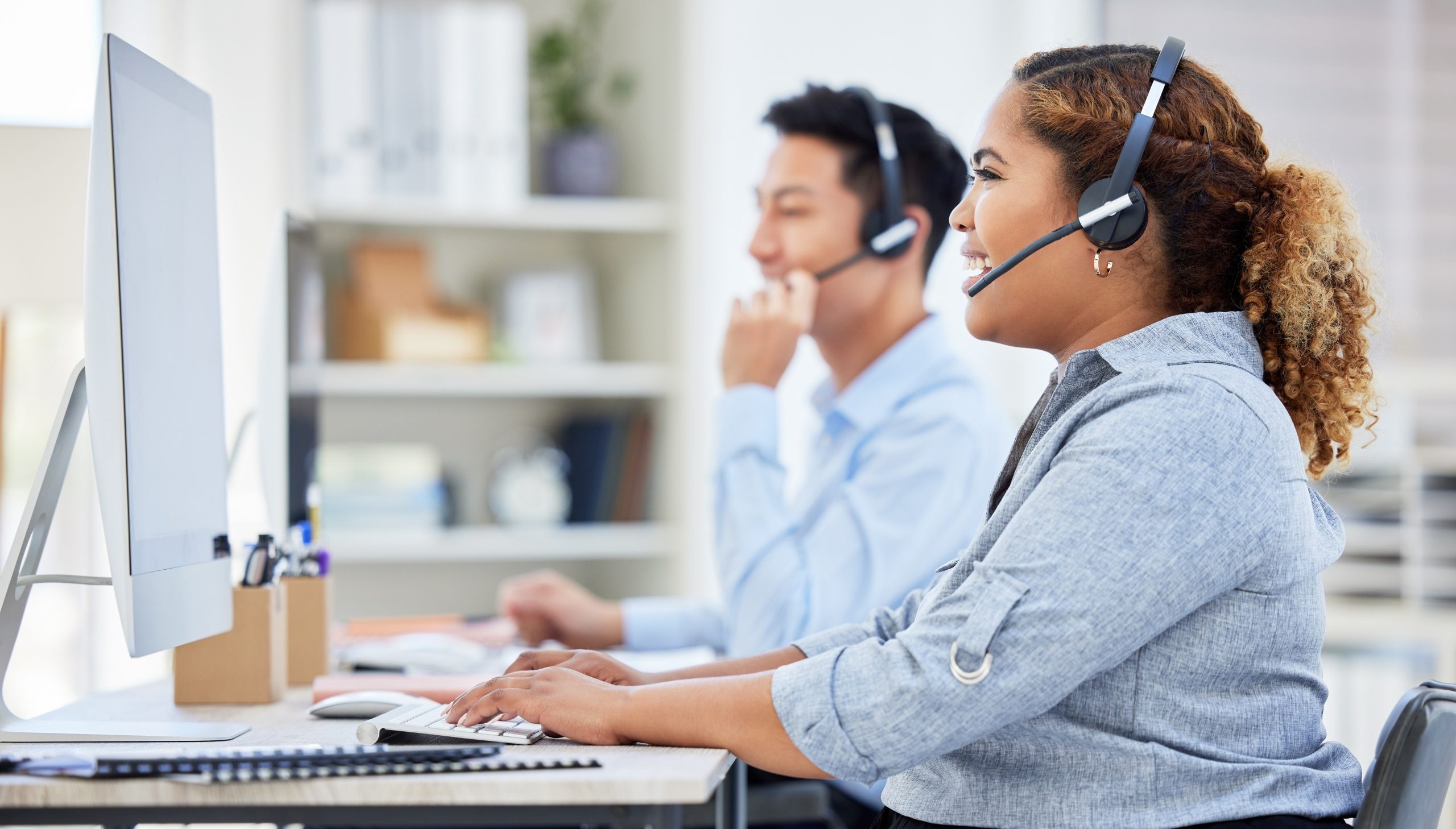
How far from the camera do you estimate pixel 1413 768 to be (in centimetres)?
87

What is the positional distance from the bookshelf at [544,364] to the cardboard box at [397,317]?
0.13 ft

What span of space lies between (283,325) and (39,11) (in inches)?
19.3

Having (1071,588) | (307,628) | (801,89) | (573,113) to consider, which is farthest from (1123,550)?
(573,113)

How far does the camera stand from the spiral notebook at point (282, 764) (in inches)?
30.9

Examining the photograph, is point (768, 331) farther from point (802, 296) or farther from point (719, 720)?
point (719, 720)

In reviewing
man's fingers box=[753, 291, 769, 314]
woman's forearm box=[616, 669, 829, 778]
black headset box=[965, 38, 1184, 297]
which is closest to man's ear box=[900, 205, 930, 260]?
man's fingers box=[753, 291, 769, 314]

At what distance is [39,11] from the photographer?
146cm

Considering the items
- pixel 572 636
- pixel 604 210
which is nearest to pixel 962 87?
pixel 604 210

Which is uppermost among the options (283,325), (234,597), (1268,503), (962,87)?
(962,87)

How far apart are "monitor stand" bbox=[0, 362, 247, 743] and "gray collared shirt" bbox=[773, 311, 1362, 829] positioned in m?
0.51

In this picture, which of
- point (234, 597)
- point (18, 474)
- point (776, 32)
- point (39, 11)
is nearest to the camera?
point (234, 597)

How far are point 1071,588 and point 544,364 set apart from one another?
2.12 meters

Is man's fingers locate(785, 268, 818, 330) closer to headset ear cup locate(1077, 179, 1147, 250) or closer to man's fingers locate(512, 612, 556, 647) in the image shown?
man's fingers locate(512, 612, 556, 647)

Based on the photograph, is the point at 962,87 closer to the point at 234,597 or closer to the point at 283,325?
the point at 283,325
